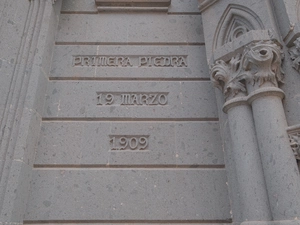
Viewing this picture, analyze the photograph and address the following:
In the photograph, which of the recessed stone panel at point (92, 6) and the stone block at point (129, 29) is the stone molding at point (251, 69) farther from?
the recessed stone panel at point (92, 6)

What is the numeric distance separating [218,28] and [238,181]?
2410 mm

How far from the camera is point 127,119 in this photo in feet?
13.2

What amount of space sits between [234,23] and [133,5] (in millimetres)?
1949

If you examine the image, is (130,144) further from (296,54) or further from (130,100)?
(296,54)

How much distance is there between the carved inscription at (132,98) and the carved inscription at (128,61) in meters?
0.56

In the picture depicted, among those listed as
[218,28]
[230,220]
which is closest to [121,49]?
[218,28]

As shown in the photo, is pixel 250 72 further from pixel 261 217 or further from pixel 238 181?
pixel 261 217

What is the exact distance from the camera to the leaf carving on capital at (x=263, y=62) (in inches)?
131

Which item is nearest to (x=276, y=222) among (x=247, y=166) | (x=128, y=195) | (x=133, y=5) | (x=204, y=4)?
(x=247, y=166)

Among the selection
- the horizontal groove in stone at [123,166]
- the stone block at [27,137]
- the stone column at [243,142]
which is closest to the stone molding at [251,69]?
the stone column at [243,142]

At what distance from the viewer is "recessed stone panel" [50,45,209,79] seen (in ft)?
14.3

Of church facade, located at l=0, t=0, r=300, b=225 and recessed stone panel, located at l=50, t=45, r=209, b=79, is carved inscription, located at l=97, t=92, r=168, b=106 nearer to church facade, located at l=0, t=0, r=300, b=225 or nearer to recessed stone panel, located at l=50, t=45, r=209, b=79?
church facade, located at l=0, t=0, r=300, b=225

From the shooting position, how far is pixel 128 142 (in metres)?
3.88

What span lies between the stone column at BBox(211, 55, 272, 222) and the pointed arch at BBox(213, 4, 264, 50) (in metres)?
0.54
